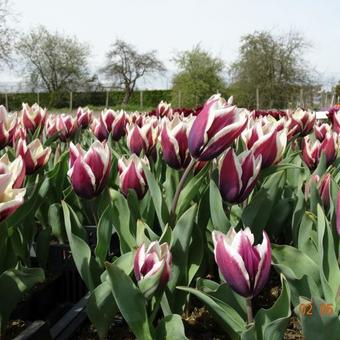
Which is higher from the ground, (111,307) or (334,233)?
(334,233)

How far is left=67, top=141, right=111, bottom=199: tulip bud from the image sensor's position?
1.25m

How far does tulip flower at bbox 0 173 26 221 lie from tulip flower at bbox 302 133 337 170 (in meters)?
1.18

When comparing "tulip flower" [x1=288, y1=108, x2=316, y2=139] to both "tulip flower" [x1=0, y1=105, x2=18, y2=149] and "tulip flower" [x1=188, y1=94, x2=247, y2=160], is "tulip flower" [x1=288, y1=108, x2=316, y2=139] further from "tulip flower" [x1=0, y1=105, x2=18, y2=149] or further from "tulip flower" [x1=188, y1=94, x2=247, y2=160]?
"tulip flower" [x1=188, y1=94, x2=247, y2=160]

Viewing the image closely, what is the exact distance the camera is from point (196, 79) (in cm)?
3045

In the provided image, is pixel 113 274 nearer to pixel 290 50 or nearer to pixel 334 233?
pixel 334 233

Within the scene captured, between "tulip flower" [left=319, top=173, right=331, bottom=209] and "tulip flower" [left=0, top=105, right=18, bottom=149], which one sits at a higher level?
"tulip flower" [left=0, top=105, right=18, bottom=149]

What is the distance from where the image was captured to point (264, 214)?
128 centimetres

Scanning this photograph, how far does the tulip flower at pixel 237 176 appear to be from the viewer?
1127 millimetres

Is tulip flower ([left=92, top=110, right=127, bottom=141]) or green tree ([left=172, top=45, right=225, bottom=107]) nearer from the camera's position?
tulip flower ([left=92, top=110, right=127, bottom=141])

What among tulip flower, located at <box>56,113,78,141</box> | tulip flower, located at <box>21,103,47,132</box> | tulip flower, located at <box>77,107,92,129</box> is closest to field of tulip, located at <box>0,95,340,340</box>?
tulip flower, located at <box>56,113,78,141</box>

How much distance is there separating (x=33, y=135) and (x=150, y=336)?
178 cm

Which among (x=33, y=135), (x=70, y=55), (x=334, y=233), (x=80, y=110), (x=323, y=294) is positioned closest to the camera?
(x=323, y=294)

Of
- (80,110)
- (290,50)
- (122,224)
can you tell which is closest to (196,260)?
(122,224)

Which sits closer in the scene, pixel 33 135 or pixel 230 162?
pixel 230 162
